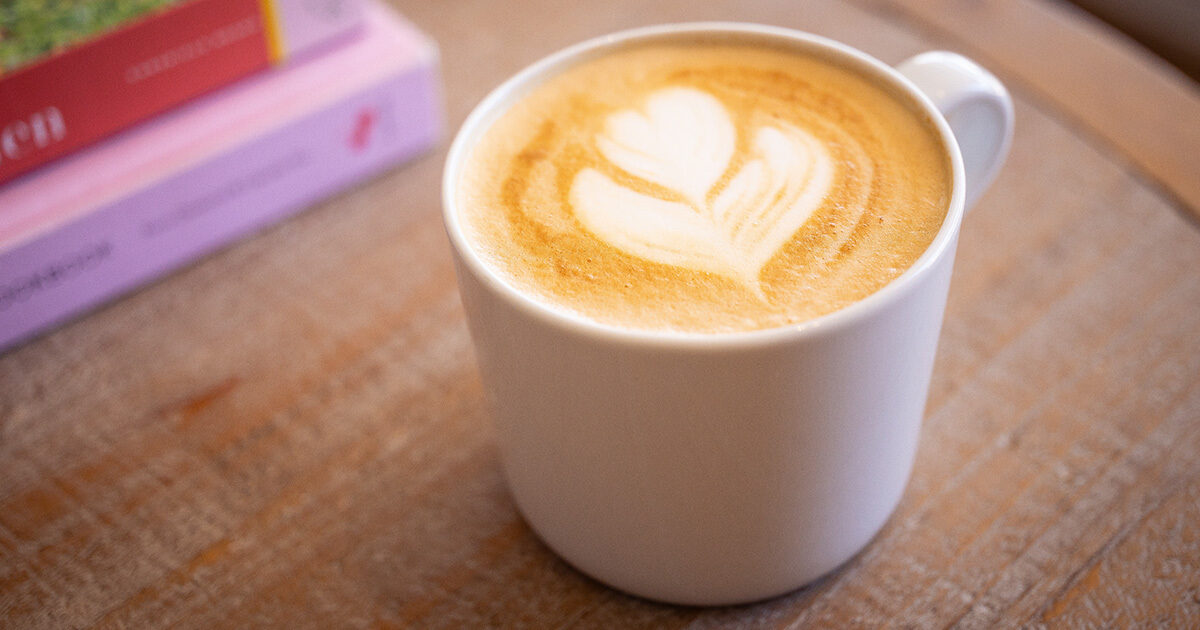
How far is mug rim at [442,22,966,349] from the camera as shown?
0.47m

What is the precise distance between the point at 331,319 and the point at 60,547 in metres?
0.25

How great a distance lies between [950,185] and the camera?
0.57 m

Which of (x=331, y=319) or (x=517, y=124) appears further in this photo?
(x=331, y=319)

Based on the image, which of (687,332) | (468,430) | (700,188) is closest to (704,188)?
(700,188)

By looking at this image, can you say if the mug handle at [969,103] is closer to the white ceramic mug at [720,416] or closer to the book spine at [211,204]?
the white ceramic mug at [720,416]

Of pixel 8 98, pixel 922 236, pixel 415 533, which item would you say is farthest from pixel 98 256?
pixel 922 236

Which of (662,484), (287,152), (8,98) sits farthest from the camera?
(287,152)

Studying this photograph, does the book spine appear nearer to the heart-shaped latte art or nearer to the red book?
the red book

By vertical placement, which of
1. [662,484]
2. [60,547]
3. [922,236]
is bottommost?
[60,547]

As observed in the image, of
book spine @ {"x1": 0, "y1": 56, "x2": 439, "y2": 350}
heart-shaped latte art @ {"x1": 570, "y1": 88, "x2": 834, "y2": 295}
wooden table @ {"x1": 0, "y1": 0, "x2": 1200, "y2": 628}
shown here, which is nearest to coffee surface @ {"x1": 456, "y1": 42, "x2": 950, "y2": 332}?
heart-shaped latte art @ {"x1": 570, "y1": 88, "x2": 834, "y2": 295}

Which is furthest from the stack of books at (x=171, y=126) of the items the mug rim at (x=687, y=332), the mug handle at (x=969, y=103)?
the mug handle at (x=969, y=103)

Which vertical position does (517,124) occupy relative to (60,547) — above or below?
above

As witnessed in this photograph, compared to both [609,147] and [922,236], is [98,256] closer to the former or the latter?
[609,147]

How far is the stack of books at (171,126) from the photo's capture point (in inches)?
31.4
